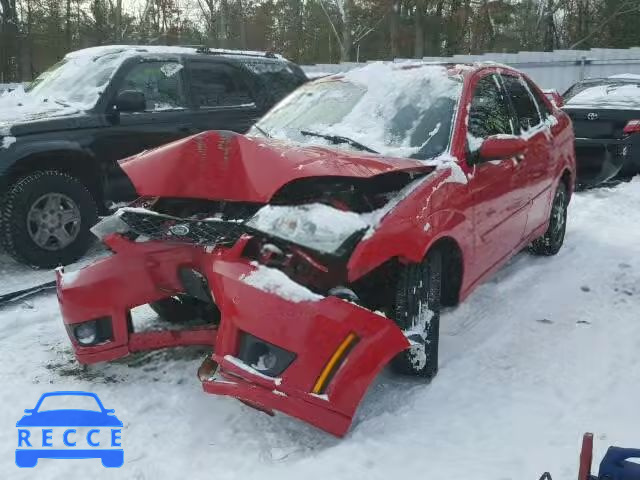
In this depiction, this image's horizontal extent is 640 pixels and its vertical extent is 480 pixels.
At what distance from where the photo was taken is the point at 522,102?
Answer: 4.82 m

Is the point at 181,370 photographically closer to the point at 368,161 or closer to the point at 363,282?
the point at 363,282

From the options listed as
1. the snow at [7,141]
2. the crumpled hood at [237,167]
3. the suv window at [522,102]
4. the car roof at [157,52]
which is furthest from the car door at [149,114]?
the suv window at [522,102]

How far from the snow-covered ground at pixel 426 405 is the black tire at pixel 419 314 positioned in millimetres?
104

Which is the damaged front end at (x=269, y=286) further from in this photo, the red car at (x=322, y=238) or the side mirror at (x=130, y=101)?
the side mirror at (x=130, y=101)

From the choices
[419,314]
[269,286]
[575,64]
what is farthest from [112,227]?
[575,64]

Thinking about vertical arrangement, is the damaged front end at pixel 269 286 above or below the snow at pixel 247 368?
above

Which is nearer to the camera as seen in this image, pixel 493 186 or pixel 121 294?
pixel 121 294

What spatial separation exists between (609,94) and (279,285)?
25.8 ft

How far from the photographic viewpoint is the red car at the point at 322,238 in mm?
2523

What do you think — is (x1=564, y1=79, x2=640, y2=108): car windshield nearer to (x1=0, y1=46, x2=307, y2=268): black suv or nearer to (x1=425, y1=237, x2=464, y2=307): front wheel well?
(x1=0, y1=46, x2=307, y2=268): black suv

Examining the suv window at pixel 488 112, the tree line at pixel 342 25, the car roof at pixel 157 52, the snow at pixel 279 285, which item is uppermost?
the tree line at pixel 342 25

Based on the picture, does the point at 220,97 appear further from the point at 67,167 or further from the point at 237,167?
the point at 237,167

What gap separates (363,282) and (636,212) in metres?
5.08

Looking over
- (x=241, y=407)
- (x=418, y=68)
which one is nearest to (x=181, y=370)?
(x=241, y=407)
